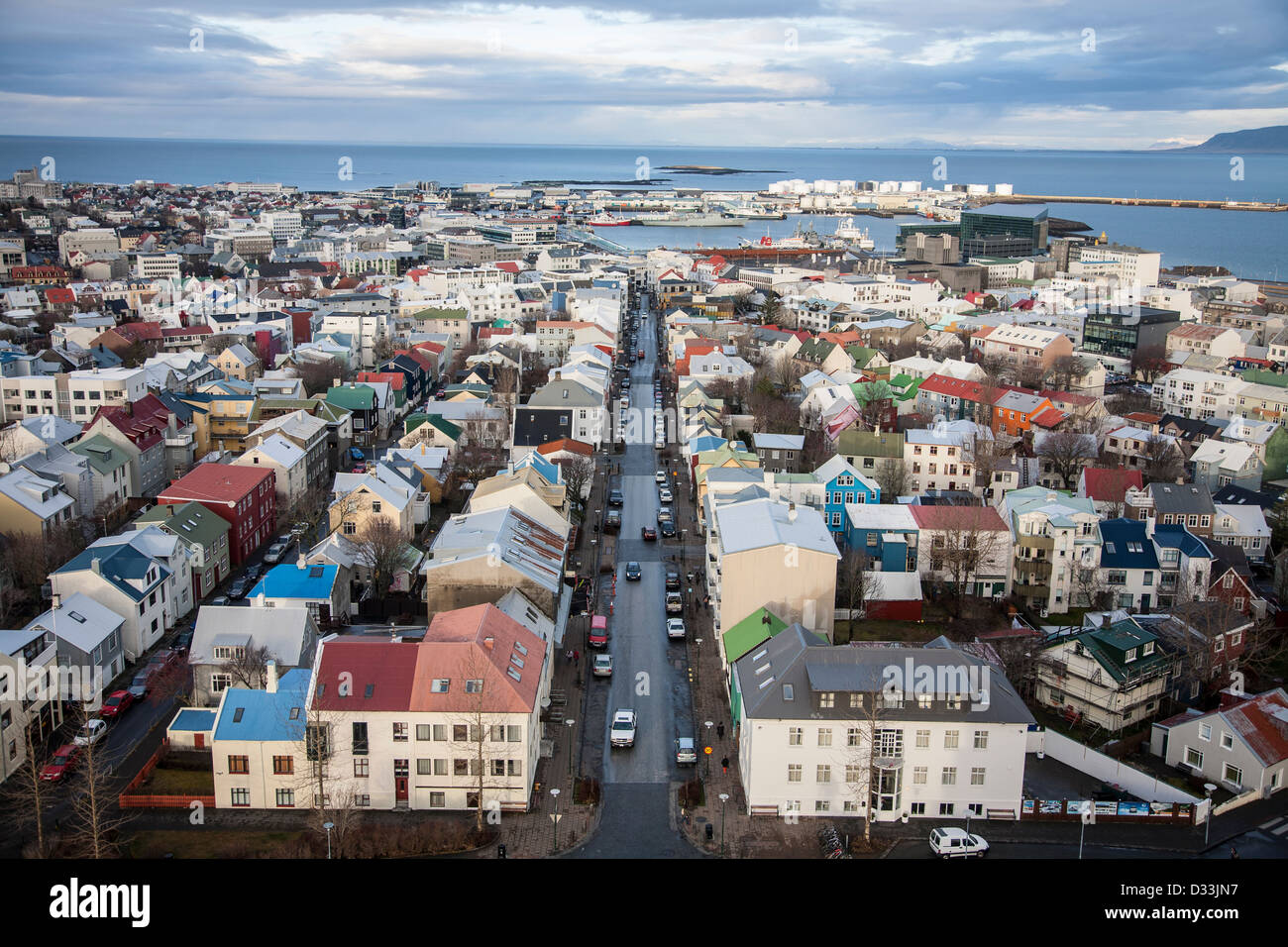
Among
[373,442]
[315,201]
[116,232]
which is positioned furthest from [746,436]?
[315,201]

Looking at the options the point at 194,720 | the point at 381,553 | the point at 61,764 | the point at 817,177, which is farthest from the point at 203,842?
the point at 817,177

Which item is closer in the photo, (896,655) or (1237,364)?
(896,655)

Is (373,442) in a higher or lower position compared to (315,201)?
lower

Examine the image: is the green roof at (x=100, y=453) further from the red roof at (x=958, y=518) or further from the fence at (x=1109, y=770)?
the fence at (x=1109, y=770)

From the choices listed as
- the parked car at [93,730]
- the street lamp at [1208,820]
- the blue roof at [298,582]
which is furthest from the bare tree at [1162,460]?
the parked car at [93,730]

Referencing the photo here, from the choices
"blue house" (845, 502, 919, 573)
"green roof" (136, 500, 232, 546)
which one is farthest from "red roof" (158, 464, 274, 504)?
"blue house" (845, 502, 919, 573)
